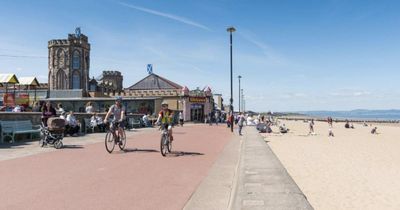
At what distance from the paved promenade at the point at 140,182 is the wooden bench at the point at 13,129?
11.0ft

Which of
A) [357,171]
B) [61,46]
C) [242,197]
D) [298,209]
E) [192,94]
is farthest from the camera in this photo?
[61,46]

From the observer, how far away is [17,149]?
501 inches

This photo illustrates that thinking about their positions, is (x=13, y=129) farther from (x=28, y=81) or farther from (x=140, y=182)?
(x=28, y=81)

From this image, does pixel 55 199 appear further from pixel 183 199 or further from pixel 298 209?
pixel 298 209

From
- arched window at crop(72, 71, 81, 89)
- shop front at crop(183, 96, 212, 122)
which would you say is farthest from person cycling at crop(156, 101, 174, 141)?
arched window at crop(72, 71, 81, 89)

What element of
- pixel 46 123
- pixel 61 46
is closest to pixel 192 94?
pixel 61 46

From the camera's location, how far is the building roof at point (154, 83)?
6544cm

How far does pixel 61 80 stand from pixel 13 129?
2313 inches

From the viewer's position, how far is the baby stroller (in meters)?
13.4

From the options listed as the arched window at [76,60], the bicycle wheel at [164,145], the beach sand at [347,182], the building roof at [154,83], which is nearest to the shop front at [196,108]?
the building roof at [154,83]

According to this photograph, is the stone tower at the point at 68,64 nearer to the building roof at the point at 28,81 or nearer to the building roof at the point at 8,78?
the building roof at the point at 28,81

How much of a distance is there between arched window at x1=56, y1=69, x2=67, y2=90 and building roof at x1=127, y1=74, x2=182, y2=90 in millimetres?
12416

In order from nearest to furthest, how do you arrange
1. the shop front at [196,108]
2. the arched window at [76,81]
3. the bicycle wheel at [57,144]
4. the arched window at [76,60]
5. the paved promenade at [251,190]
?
the paved promenade at [251,190], the bicycle wheel at [57,144], the shop front at [196,108], the arched window at [76,81], the arched window at [76,60]

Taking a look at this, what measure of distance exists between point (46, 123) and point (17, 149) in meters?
1.98
